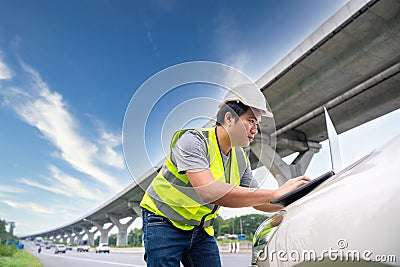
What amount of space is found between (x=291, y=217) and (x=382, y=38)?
9328 mm

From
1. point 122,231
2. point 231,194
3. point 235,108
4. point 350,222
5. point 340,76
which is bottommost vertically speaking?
point 122,231

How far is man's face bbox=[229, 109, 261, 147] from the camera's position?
70.5 inches

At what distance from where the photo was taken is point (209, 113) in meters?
2.04

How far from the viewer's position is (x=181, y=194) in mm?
1740

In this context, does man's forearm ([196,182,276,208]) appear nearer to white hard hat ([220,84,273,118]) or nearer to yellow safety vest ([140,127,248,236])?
yellow safety vest ([140,127,248,236])

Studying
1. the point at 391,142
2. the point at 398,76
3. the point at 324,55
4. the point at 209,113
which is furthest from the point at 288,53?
the point at 391,142

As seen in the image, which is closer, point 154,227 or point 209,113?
point 154,227

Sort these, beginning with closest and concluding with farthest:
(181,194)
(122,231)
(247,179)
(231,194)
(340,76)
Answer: (231,194) < (181,194) < (247,179) < (340,76) < (122,231)

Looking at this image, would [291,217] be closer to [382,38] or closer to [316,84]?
[382,38]

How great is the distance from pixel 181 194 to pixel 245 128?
475 millimetres

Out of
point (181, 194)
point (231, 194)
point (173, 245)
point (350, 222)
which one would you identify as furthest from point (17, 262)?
point (350, 222)

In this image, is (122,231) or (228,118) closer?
(228,118)

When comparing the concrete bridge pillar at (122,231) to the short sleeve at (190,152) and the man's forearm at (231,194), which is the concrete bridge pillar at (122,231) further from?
the man's forearm at (231,194)

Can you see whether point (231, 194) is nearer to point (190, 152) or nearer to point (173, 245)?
point (190, 152)
